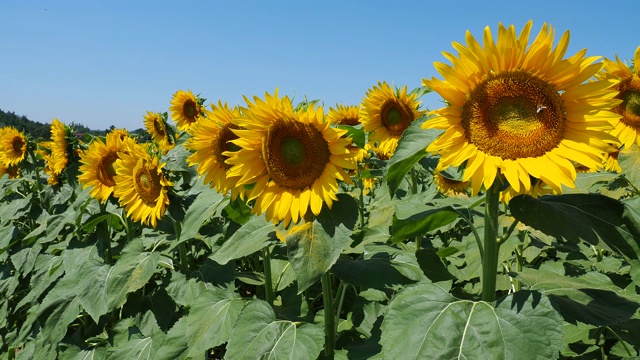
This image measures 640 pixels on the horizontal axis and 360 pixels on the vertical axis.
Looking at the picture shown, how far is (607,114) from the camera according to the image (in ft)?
5.43

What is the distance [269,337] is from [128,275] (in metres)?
1.40

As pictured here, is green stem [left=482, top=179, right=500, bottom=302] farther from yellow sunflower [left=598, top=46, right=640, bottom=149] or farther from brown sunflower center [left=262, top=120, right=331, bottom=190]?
yellow sunflower [left=598, top=46, right=640, bottom=149]

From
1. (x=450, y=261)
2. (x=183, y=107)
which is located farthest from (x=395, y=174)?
(x=183, y=107)

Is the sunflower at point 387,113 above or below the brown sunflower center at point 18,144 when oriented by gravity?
below

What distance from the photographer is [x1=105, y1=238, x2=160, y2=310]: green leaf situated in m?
3.12

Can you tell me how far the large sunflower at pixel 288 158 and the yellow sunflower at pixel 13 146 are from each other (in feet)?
19.0

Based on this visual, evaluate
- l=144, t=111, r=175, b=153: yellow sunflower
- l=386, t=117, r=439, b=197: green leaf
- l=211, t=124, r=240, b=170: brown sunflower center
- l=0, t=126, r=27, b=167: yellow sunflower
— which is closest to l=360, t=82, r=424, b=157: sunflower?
l=211, t=124, r=240, b=170: brown sunflower center

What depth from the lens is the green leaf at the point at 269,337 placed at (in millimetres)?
2104

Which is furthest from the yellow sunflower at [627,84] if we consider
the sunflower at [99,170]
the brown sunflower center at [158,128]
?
the brown sunflower center at [158,128]

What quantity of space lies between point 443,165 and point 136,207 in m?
2.47

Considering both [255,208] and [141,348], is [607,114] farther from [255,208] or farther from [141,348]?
[141,348]

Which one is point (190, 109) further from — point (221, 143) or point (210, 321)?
point (210, 321)

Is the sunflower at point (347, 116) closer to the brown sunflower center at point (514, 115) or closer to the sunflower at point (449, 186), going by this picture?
the sunflower at point (449, 186)

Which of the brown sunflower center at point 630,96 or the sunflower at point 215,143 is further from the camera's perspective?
the sunflower at point 215,143
